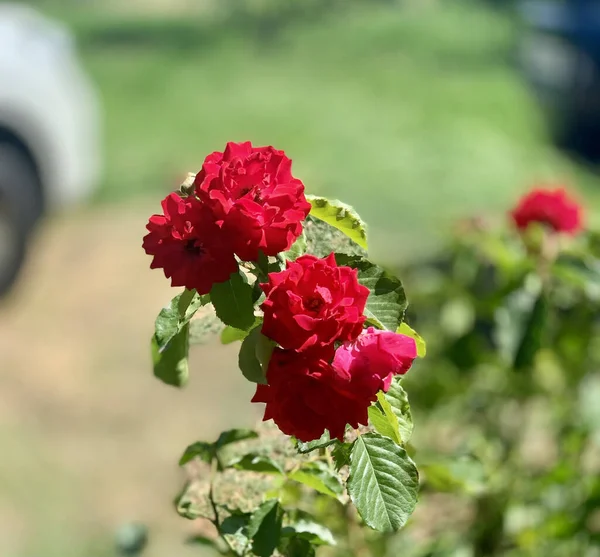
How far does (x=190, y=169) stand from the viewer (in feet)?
16.6

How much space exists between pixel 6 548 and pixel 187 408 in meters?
0.87

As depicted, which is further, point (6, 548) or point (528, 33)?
point (528, 33)

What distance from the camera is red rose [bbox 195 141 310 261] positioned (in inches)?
34.7

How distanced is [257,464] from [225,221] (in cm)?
38

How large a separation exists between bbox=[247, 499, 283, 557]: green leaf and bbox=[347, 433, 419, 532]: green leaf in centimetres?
15

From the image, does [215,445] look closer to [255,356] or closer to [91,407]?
[255,356]

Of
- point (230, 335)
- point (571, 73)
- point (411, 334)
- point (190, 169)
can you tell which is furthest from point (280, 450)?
point (571, 73)

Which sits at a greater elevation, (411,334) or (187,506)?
(411,334)

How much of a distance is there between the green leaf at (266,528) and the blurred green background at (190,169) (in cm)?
Answer: 121

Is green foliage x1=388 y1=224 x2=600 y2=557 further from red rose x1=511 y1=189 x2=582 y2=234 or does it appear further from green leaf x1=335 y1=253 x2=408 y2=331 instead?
green leaf x1=335 y1=253 x2=408 y2=331

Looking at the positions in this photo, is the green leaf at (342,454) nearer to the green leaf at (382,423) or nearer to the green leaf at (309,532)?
the green leaf at (382,423)

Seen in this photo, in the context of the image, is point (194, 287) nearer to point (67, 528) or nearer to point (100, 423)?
point (67, 528)

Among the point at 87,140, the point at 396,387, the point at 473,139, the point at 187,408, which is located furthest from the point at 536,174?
the point at 396,387

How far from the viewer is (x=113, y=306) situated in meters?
4.04
